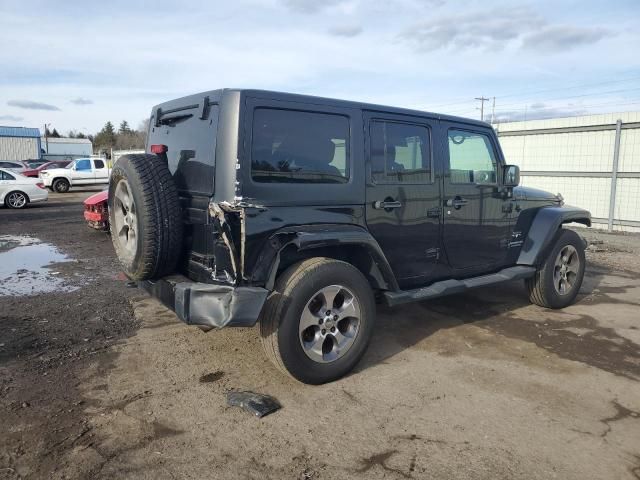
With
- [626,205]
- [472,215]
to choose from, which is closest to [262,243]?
[472,215]

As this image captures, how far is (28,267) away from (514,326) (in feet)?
22.6

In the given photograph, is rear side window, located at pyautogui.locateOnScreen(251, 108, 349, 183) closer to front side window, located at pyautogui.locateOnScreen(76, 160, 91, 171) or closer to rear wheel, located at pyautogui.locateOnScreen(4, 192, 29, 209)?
rear wheel, located at pyautogui.locateOnScreen(4, 192, 29, 209)

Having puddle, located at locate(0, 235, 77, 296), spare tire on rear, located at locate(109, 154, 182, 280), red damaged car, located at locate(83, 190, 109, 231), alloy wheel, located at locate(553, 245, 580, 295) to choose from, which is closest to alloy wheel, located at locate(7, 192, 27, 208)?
puddle, located at locate(0, 235, 77, 296)

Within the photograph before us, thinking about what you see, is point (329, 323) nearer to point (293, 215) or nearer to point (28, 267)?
point (293, 215)

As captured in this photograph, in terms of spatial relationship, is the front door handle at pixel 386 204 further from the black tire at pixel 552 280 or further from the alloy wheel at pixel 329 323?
the black tire at pixel 552 280

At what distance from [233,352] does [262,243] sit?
1.33 m

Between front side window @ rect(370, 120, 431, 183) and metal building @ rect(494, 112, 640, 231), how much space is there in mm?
9658

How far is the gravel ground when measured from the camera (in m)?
2.72

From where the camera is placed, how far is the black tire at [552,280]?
5.47 meters

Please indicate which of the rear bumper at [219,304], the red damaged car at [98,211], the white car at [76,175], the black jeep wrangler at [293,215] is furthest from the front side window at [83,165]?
the rear bumper at [219,304]

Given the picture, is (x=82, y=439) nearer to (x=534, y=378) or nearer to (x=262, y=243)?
(x=262, y=243)

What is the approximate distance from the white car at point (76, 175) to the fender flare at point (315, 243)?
22570 mm

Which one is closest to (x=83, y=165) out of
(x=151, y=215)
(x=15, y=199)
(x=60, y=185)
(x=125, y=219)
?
(x=60, y=185)

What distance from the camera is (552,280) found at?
5504 mm
